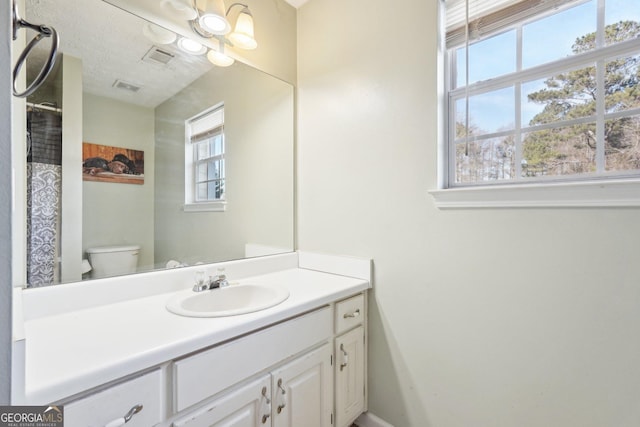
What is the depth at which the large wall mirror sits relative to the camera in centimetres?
108

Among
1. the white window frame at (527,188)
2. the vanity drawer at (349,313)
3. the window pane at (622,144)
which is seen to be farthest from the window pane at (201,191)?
the window pane at (622,144)

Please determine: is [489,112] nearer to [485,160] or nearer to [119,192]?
[485,160]

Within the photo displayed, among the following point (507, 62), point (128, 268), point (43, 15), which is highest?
point (43, 15)

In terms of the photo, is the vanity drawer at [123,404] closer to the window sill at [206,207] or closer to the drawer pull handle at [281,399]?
the drawer pull handle at [281,399]

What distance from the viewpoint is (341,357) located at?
135cm

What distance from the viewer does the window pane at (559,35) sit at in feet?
3.36

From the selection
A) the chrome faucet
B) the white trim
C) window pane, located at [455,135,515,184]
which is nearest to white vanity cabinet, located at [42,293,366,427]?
the white trim

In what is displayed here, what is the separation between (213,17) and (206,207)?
0.95 meters

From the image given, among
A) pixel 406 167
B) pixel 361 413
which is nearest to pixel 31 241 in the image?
pixel 406 167

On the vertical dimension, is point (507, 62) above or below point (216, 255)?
above

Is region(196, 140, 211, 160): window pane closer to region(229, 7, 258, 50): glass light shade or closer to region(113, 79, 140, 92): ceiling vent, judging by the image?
region(113, 79, 140, 92): ceiling vent

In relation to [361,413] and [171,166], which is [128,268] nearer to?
[171,166]

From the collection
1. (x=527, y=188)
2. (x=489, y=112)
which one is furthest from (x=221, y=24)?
(x=527, y=188)

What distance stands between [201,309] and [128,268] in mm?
363
